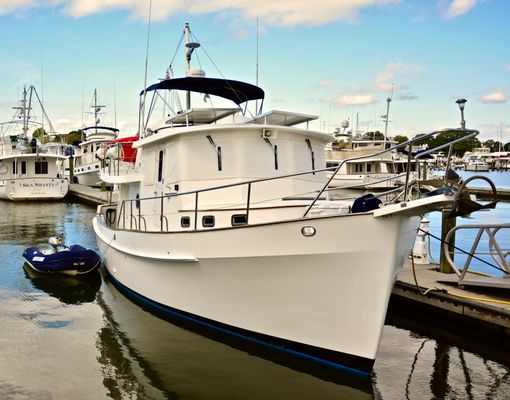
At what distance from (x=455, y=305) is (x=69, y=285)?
876cm

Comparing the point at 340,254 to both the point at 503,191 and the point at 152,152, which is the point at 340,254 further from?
the point at 503,191

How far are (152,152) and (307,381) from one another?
5673 mm

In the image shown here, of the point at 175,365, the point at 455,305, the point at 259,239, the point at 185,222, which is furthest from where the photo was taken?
the point at 185,222

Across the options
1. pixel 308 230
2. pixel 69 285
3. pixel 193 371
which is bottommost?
pixel 193 371

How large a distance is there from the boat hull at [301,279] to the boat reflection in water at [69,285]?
4088mm

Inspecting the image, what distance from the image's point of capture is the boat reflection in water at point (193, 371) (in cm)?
673

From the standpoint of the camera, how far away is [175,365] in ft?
24.9

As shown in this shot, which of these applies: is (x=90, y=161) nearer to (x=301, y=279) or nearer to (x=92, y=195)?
(x=92, y=195)

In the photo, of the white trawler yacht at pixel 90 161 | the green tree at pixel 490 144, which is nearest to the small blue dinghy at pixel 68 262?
the white trawler yacht at pixel 90 161

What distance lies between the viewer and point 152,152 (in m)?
10.4

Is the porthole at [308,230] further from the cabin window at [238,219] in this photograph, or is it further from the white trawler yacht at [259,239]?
the cabin window at [238,219]

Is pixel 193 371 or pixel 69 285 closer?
pixel 193 371

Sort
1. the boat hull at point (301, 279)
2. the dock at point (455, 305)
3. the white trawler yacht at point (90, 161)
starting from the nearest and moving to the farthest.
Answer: the boat hull at point (301, 279) → the dock at point (455, 305) → the white trawler yacht at point (90, 161)

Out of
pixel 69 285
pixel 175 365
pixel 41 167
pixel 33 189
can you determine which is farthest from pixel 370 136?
pixel 175 365
